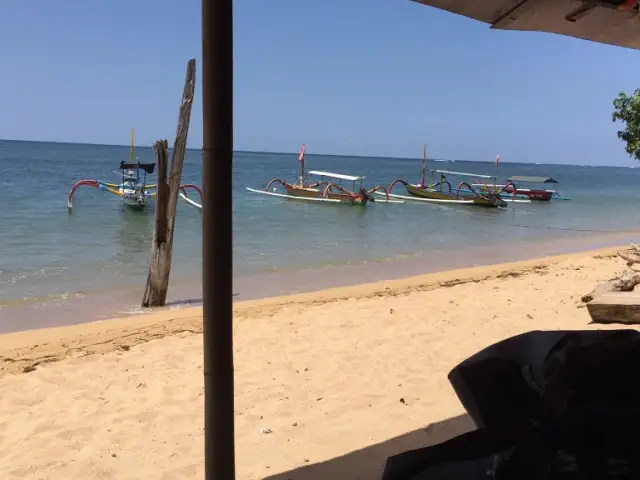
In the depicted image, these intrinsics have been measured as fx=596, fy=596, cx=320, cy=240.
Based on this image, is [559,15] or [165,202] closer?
[559,15]

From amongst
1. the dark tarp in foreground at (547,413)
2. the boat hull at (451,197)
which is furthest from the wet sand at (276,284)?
the boat hull at (451,197)

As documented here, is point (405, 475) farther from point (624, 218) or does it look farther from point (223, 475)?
point (624, 218)

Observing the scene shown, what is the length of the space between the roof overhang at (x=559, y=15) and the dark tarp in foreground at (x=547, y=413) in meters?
1.17

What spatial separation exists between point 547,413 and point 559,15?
5.10ft

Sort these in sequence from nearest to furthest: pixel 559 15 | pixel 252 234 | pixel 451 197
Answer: pixel 559 15 < pixel 252 234 < pixel 451 197

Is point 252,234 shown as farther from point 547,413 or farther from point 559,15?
point 547,413

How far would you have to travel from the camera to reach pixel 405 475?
5.78ft

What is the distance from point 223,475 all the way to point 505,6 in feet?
6.09

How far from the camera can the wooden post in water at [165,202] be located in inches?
299

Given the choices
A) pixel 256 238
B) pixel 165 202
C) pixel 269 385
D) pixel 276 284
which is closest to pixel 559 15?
pixel 269 385

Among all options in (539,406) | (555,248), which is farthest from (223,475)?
(555,248)

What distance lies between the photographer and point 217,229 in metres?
1.52

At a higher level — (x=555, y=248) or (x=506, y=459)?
(x=506, y=459)

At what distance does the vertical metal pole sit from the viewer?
4.74ft
